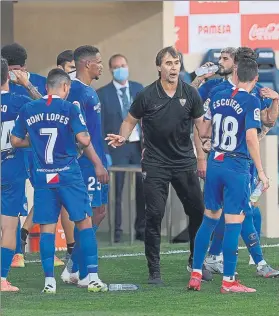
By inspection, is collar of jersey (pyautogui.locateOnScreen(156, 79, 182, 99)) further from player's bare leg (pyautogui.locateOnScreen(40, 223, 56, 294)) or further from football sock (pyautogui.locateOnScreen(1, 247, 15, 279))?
football sock (pyautogui.locateOnScreen(1, 247, 15, 279))

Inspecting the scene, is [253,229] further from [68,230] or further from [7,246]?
[7,246]

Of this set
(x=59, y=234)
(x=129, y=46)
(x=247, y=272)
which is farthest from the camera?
(x=129, y=46)

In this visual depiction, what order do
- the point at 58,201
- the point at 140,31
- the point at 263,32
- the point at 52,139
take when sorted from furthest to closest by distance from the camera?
the point at 263,32 → the point at 140,31 → the point at 58,201 → the point at 52,139

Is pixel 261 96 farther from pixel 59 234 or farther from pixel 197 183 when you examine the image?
pixel 59 234

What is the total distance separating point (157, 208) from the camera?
9.84 meters

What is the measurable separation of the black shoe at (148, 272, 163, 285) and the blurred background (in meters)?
5.11

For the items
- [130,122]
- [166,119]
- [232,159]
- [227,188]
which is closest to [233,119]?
[232,159]

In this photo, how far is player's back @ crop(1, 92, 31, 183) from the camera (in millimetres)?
9680

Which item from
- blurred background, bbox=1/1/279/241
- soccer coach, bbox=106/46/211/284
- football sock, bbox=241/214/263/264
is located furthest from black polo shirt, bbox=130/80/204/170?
blurred background, bbox=1/1/279/241

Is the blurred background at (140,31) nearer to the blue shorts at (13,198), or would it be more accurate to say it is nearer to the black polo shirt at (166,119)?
the black polo shirt at (166,119)

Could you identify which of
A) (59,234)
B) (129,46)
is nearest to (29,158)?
(59,234)

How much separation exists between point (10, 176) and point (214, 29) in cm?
645

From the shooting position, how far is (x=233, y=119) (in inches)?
364

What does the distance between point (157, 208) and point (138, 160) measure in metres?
4.44
